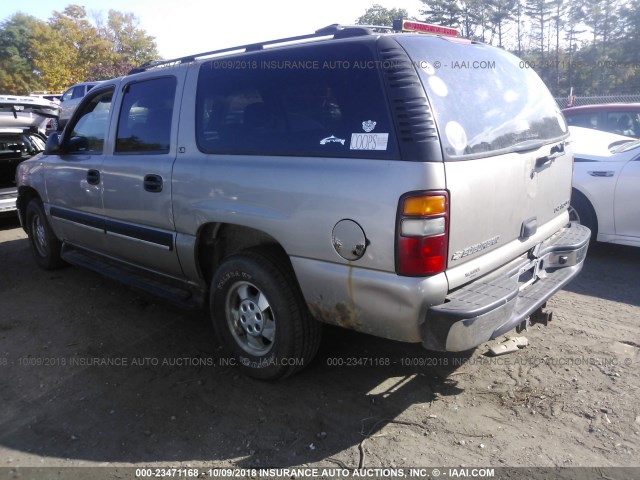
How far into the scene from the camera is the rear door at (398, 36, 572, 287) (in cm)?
260

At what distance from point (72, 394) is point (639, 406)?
11.2ft

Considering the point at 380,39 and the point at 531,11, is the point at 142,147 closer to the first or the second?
the point at 380,39

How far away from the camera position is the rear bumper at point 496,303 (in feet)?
8.15

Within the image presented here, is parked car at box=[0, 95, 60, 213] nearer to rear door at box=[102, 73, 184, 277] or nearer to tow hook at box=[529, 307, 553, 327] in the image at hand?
rear door at box=[102, 73, 184, 277]

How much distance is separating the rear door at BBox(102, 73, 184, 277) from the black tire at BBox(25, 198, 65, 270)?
1.55m

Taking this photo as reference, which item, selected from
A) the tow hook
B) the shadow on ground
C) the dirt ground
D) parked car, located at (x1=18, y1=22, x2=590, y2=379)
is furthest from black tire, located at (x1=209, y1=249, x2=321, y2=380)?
the shadow on ground

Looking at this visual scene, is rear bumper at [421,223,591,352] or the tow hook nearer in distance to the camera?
rear bumper at [421,223,591,352]

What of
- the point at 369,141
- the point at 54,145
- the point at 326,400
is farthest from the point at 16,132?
the point at 369,141

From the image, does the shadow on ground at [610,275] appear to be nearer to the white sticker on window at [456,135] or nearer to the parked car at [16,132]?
the white sticker on window at [456,135]

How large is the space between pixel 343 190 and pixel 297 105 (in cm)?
68

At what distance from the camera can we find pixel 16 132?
302 inches

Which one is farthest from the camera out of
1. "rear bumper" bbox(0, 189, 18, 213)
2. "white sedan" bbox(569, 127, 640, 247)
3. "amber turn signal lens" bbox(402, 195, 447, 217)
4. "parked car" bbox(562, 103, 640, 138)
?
"rear bumper" bbox(0, 189, 18, 213)

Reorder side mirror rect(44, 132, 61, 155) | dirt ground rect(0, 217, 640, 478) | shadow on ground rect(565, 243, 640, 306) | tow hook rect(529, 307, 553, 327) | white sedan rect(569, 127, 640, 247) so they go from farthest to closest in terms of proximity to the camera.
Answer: white sedan rect(569, 127, 640, 247) < side mirror rect(44, 132, 61, 155) < shadow on ground rect(565, 243, 640, 306) < tow hook rect(529, 307, 553, 327) < dirt ground rect(0, 217, 640, 478)

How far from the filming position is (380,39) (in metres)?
2.68
